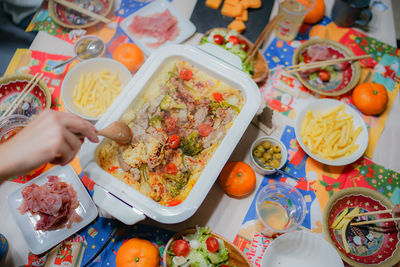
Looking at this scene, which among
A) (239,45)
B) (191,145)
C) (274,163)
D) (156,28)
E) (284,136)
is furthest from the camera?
(156,28)

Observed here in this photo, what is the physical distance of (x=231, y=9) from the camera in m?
2.54

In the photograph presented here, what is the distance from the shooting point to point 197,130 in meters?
1.85

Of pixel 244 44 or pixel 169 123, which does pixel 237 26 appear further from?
pixel 169 123

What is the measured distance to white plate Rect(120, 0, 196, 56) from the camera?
241 cm

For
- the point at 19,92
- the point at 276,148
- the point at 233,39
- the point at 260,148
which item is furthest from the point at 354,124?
the point at 19,92

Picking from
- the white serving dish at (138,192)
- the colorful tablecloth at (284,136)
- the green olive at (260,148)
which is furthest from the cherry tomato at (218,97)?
the colorful tablecloth at (284,136)

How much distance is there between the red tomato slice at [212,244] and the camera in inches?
65.4

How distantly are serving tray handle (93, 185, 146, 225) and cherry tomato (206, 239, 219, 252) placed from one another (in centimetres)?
45

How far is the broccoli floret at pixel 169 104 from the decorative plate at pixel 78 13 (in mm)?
1100

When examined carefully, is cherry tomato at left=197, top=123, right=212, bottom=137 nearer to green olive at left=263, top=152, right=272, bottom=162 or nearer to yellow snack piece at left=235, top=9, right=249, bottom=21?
green olive at left=263, top=152, right=272, bottom=162

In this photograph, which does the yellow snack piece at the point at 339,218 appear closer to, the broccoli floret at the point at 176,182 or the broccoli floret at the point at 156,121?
the broccoli floret at the point at 176,182

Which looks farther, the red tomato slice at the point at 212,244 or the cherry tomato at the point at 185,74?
the cherry tomato at the point at 185,74

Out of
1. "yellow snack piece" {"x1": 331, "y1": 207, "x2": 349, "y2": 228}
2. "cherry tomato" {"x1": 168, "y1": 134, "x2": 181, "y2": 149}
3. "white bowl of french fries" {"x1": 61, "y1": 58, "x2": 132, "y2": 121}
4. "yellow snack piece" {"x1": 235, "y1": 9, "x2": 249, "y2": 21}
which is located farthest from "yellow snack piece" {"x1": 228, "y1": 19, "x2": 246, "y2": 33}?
"yellow snack piece" {"x1": 331, "y1": 207, "x2": 349, "y2": 228}

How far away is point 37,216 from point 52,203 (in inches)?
6.9
